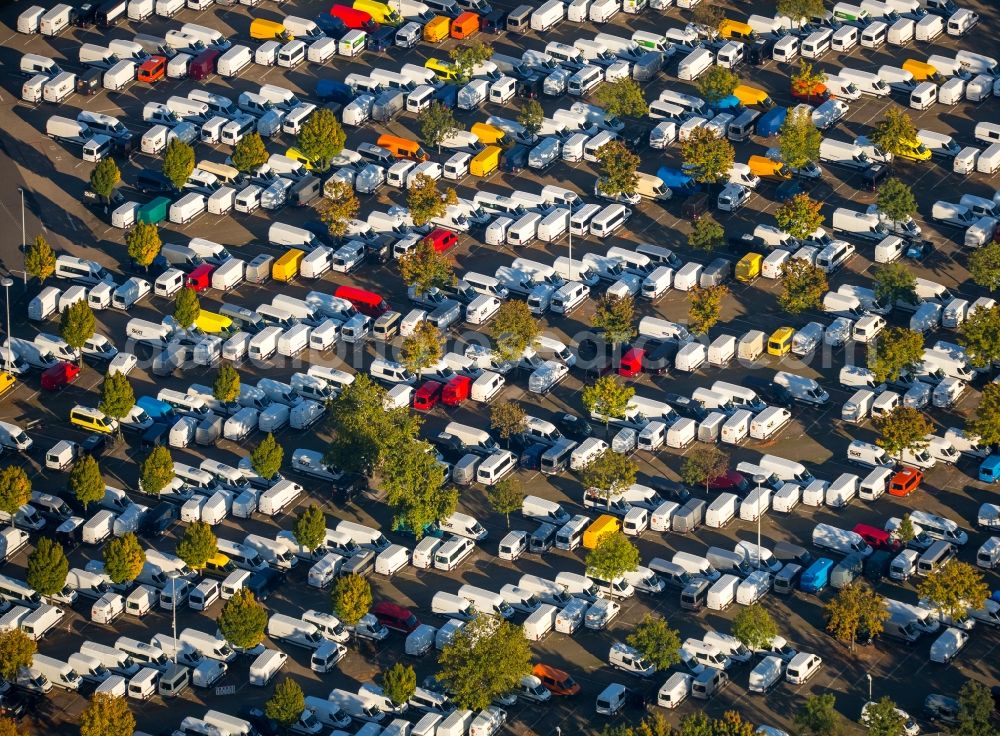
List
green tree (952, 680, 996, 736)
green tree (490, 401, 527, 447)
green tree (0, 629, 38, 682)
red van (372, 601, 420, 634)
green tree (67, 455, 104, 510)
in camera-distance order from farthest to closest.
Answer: green tree (490, 401, 527, 447), green tree (67, 455, 104, 510), red van (372, 601, 420, 634), green tree (0, 629, 38, 682), green tree (952, 680, 996, 736)

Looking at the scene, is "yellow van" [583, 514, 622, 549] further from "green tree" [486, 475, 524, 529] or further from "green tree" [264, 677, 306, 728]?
"green tree" [264, 677, 306, 728]

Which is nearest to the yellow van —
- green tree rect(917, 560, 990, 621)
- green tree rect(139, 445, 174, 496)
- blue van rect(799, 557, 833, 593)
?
blue van rect(799, 557, 833, 593)

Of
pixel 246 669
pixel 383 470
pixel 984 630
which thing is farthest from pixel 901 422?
pixel 246 669

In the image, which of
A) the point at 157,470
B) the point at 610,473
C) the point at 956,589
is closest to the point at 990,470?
the point at 956,589

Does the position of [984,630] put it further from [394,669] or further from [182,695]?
[182,695]

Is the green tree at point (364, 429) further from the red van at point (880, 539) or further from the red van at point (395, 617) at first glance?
the red van at point (880, 539)
